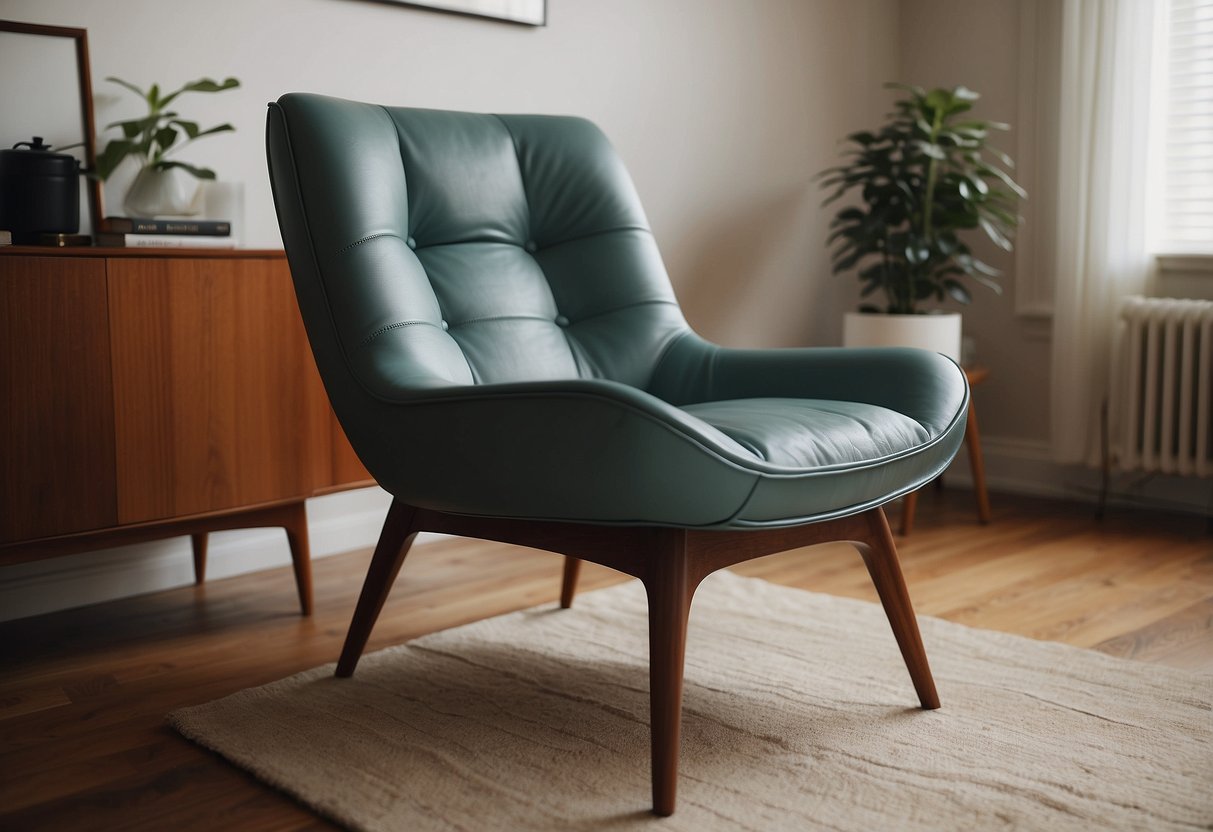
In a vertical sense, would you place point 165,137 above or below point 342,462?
above

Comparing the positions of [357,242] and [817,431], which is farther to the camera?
[357,242]

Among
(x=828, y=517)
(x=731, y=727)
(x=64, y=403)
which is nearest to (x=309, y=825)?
(x=731, y=727)

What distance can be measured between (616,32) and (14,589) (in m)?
1.91

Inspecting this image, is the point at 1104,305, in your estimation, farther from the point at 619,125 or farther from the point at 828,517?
the point at 828,517

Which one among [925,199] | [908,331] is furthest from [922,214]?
[908,331]

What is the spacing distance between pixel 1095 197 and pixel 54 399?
2.58m

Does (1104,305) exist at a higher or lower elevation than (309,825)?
higher

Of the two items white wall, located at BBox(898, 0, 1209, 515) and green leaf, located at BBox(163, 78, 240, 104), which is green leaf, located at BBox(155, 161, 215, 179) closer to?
green leaf, located at BBox(163, 78, 240, 104)

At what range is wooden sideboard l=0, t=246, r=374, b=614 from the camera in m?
1.78

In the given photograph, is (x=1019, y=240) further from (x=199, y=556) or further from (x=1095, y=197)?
(x=199, y=556)

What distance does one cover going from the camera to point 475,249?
1.87 meters

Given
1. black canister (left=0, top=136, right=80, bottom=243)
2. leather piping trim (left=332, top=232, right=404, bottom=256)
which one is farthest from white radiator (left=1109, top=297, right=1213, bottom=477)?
black canister (left=0, top=136, right=80, bottom=243)

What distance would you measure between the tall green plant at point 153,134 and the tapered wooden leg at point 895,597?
1.39 m

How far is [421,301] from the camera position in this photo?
169cm
